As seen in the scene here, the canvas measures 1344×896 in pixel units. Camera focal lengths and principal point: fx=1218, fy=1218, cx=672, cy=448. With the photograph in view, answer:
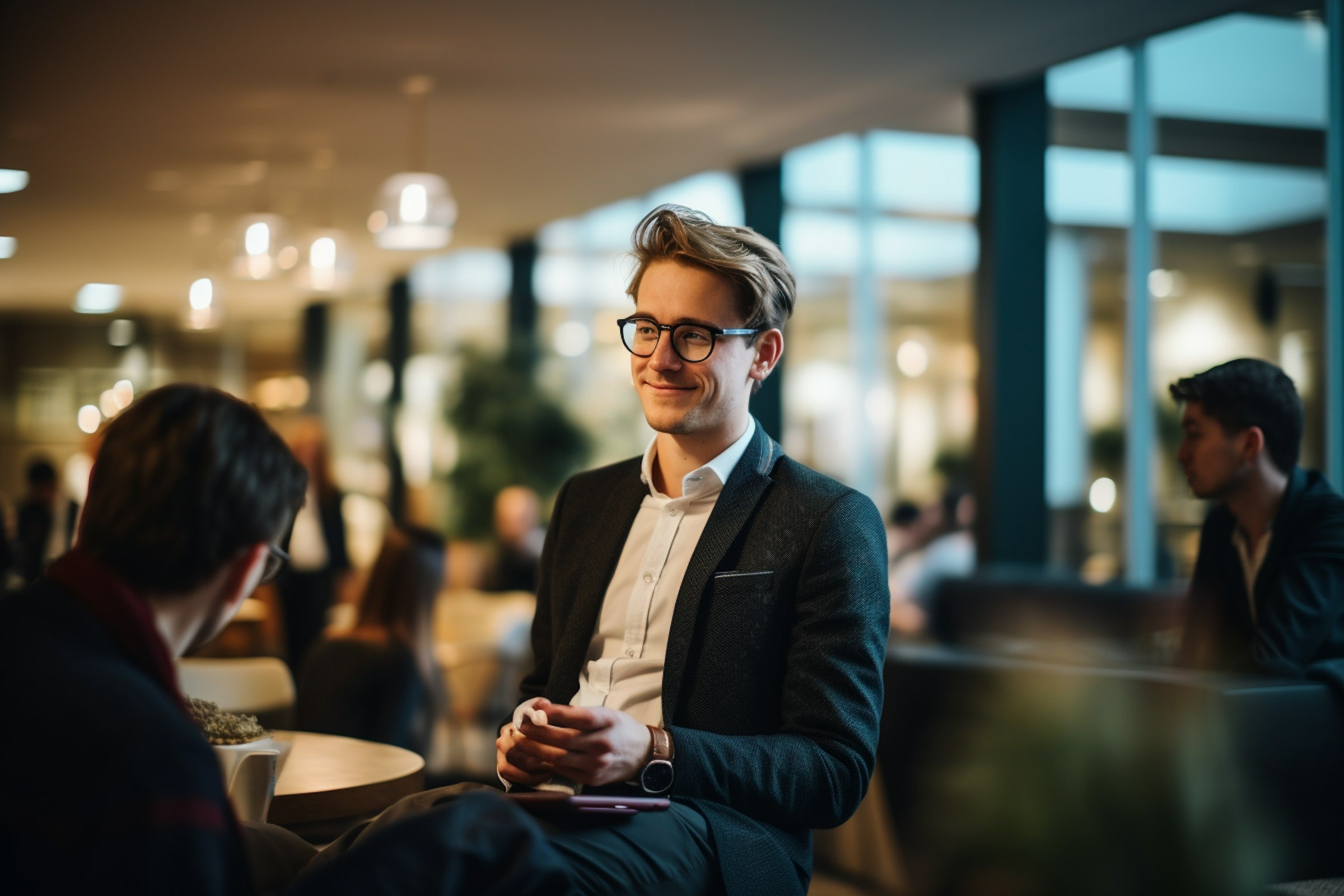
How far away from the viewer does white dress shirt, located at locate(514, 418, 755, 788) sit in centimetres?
205

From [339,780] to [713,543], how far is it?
3.06ft

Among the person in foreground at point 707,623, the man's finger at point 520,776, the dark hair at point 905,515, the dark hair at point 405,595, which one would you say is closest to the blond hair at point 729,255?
the person in foreground at point 707,623

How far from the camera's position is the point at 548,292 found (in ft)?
37.0

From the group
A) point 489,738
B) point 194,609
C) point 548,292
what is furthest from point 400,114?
point 194,609

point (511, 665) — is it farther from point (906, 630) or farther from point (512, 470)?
point (512, 470)

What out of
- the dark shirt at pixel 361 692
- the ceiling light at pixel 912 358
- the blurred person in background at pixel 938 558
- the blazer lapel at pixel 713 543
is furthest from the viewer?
the ceiling light at pixel 912 358

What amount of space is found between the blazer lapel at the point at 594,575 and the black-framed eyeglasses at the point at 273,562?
68 cm

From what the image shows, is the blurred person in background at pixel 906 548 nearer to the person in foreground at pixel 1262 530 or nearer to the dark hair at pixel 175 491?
the person in foreground at pixel 1262 530

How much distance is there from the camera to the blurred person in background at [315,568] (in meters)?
7.36

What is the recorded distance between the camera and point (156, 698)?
1178 mm

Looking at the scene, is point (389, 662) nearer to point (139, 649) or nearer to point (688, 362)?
point (688, 362)

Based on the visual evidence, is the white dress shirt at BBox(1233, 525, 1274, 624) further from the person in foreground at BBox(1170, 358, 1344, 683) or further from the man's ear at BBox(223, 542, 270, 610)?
the man's ear at BBox(223, 542, 270, 610)

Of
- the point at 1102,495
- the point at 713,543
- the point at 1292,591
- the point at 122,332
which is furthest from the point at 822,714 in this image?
the point at 122,332

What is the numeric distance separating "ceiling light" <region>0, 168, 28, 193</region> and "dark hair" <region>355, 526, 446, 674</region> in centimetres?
555
